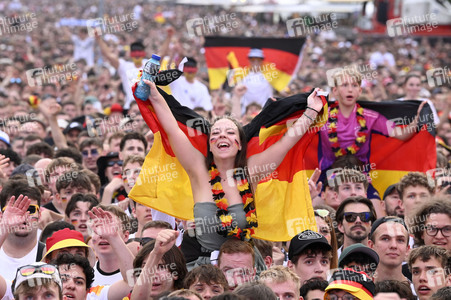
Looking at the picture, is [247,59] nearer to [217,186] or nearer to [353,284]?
[217,186]

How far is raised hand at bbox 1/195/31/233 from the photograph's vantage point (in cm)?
604

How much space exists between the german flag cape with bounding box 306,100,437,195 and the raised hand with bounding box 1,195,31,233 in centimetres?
391

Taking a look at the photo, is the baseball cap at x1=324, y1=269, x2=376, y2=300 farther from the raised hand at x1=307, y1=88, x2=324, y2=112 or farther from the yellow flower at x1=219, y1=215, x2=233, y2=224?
the raised hand at x1=307, y1=88, x2=324, y2=112

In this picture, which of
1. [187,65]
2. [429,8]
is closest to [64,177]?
[187,65]

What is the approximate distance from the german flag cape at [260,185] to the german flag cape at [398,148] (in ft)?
7.40

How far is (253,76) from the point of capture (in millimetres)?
13672

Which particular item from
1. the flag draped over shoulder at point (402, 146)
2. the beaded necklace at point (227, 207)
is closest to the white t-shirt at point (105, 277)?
the beaded necklace at point (227, 207)

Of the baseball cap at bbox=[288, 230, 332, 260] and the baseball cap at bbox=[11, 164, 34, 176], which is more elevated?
the baseball cap at bbox=[11, 164, 34, 176]

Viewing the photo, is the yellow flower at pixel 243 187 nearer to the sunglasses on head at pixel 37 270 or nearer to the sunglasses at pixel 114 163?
the sunglasses on head at pixel 37 270

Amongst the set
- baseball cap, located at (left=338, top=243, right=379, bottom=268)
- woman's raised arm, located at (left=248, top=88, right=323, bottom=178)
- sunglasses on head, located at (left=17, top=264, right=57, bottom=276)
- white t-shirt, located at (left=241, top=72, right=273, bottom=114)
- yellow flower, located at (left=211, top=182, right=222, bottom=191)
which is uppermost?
white t-shirt, located at (left=241, top=72, right=273, bottom=114)

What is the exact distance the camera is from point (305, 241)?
6434mm

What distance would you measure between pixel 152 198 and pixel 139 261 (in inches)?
36.3

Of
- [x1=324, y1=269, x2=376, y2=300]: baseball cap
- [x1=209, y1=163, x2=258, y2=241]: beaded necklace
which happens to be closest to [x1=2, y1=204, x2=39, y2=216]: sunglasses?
[x1=209, y1=163, x2=258, y2=241]: beaded necklace

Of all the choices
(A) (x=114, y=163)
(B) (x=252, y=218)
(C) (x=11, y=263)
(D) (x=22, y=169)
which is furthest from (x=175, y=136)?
(A) (x=114, y=163)
